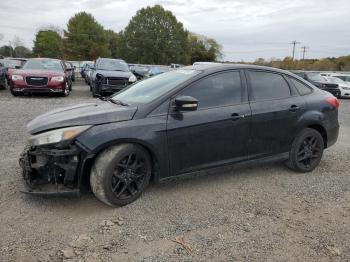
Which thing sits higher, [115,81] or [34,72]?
[34,72]

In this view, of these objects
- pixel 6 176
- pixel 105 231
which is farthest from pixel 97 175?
pixel 6 176

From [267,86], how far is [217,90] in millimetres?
867

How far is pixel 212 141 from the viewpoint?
407 centimetres

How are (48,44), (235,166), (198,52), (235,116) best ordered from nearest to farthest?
1. (235,116)
2. (235,166)
3. (48,44)
4. (198,52)

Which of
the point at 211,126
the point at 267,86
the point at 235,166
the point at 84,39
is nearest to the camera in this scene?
the point at 211,126

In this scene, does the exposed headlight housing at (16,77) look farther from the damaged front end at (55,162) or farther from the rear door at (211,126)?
the rear door at (211,126)

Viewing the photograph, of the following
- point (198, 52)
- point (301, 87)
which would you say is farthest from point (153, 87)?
point (198, 52)

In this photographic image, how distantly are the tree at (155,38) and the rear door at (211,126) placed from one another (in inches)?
2430

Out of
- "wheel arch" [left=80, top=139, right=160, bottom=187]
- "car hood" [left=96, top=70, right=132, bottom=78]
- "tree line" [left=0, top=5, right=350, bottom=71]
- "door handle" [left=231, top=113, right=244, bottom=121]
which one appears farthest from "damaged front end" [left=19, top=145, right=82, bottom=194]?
"tree line" [left=0, top=5, right=350, bottom=71]

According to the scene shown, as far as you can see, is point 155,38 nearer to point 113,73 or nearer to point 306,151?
point 113,73

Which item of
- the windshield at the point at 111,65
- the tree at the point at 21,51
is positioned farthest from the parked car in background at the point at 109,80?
the tree at the point at 21,51

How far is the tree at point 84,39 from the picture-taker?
6222cm

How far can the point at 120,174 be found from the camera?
3627 millimetres

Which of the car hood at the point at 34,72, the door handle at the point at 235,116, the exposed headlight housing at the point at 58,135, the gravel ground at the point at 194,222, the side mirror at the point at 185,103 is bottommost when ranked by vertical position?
the gravel ground at the point at 194,222
